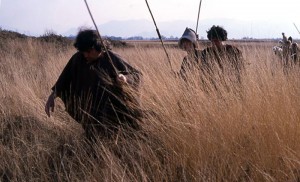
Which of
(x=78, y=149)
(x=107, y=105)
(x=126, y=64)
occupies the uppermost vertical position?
(x=126, y=64)

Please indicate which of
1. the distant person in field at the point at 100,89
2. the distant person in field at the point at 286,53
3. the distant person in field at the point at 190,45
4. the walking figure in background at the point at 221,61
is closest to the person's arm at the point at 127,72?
the distant person in field at the point at 100,89

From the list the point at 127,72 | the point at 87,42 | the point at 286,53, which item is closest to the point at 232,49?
the point at 286,53

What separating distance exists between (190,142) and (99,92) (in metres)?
1.14

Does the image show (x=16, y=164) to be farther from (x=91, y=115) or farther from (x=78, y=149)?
(x=91, y=115)

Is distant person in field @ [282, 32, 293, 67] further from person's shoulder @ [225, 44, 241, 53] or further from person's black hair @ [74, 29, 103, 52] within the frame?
person's black hair @ [74, 29, 103, 52]

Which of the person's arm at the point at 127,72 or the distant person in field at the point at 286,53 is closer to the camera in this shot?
the person's arm at the point at 127,72

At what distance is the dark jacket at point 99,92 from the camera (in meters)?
4.10

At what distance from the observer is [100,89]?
4.27 meters

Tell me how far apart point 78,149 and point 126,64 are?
838mm

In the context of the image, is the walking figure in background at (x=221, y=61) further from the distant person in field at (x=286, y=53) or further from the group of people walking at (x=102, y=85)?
the distant person in field at (x=286, y=53)

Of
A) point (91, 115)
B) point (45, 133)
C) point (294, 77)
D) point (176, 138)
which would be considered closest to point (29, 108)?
point (45, 133)

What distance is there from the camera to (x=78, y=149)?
4066 millimetres

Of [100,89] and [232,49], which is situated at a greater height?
[232,49]

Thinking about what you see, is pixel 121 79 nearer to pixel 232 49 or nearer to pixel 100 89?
pixel 100 89
